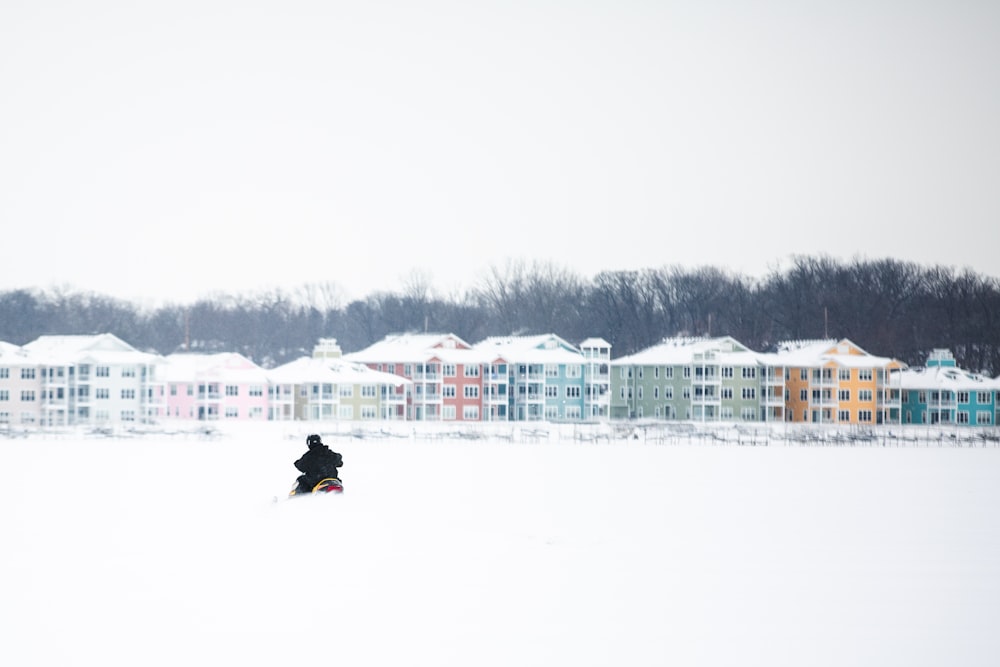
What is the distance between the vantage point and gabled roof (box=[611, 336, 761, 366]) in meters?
87.5

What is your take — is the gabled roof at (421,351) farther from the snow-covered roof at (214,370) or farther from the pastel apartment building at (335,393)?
the snow-covered roof at (214,370)

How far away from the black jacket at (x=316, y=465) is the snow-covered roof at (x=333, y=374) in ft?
217

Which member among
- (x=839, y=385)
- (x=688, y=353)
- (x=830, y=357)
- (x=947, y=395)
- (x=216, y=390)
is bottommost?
(x=947, y=395)

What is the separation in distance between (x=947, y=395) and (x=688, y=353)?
19164 mm

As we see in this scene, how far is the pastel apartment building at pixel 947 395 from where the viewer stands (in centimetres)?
8550

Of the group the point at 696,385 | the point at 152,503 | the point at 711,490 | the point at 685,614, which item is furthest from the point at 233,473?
the point at 696,385

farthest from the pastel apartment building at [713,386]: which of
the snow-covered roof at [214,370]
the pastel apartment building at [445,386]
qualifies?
the snow-covered roof at [214,370]

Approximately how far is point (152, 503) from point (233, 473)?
8.86m

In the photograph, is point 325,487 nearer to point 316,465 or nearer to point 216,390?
point 316,465

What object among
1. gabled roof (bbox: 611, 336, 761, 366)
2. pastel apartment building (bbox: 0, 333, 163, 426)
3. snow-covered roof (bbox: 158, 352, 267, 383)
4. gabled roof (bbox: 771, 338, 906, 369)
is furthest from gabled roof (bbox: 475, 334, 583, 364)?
pastel apartment building (bbox: 0, 333, 163, 426)

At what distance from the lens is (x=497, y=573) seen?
16312 mm

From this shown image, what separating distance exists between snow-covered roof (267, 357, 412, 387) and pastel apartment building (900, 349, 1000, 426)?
3792cm

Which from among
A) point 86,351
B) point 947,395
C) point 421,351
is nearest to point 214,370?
point 86,351

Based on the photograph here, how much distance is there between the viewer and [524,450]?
171 feet
